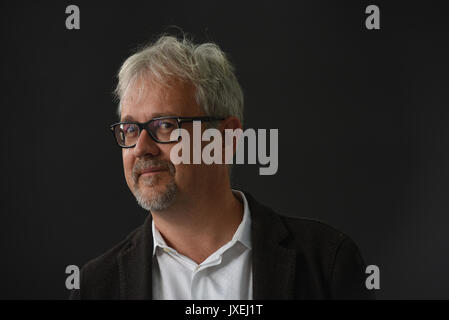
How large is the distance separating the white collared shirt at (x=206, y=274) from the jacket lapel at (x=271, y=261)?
65 millimetres

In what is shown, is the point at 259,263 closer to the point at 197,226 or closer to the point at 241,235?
the point at 241,235

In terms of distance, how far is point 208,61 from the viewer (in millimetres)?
1787

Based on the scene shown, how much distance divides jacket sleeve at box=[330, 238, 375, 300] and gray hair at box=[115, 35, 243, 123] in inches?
25.2

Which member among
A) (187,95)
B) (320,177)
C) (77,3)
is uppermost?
(77,3)

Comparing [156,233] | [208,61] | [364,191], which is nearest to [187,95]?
[208,61]

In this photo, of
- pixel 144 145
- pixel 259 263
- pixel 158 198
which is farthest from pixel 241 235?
pixel 144 145

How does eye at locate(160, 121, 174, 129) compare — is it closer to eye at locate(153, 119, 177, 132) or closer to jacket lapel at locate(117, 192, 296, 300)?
eye at locate(153, 119, 177, 132)

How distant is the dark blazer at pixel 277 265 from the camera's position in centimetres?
160

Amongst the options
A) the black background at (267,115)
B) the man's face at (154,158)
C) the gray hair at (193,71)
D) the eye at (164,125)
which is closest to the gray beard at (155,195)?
the man's face at (154,158)

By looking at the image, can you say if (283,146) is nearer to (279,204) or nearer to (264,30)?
(279,204)

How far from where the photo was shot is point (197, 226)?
1689 mm

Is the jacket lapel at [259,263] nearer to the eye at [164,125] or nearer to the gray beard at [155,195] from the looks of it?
the gray beard at [155,195]

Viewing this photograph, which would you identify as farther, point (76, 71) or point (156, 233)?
point (76, 71)
